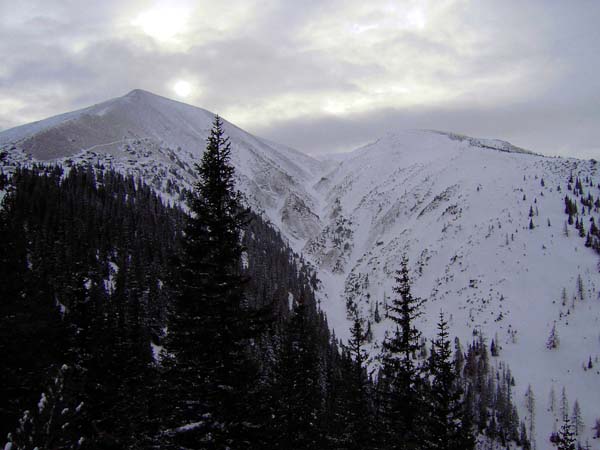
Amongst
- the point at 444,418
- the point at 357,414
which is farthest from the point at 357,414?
the point at 444,418

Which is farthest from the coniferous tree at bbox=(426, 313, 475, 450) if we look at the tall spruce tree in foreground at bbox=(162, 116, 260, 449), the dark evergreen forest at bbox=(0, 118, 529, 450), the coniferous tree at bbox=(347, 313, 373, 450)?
the tall spruce tree in foreground at bbox=(162, 116, 260, 449)

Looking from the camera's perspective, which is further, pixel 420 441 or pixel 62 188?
pixel 62 188

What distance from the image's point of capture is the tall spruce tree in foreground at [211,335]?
1187cm

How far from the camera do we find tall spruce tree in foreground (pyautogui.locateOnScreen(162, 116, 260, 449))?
1187 cm

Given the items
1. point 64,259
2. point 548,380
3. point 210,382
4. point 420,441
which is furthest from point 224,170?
point 548,380

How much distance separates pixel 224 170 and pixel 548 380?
17061 cm

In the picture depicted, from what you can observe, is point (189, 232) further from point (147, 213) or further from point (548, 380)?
point (548, 380)

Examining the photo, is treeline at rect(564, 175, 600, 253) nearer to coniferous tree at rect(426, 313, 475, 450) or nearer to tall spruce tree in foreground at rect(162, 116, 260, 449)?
coniferous tree at rect(426, 313, 475, 450)

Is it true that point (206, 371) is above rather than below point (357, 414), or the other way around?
above

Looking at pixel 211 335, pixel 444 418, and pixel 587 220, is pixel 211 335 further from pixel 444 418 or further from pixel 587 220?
pixel 587 220

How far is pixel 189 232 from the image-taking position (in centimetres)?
1372

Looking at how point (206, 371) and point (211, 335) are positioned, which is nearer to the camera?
point (206, 371)

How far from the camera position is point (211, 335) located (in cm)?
1260

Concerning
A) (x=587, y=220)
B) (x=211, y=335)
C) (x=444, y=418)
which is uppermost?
(x=587, y=220)
